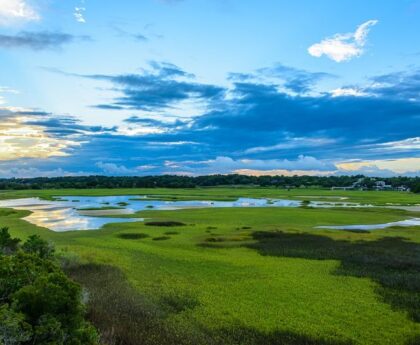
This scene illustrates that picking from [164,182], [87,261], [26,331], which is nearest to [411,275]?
[87,261]

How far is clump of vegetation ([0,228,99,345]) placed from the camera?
33.9 ft

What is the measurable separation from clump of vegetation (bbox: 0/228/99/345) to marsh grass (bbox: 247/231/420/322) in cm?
1427

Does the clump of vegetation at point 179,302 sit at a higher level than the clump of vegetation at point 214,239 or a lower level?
lower

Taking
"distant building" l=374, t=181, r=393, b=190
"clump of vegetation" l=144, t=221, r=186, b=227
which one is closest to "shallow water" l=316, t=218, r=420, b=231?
"clump of vegetation" l=144, t=221, r=186, b=227

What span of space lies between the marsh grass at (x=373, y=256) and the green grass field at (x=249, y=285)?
0.26 ft

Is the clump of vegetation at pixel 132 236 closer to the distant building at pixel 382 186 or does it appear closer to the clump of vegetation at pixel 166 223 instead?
the clump of vegetation at pixel 166 223

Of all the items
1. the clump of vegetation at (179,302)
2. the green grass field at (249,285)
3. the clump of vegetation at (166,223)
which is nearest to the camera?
the green grass field at (249,285)

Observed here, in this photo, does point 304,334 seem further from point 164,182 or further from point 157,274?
point 164,182

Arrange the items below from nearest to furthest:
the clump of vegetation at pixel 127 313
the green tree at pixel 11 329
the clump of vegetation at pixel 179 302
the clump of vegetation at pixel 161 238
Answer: the green tree at pixel 11 329 → the clump of vegetation at pixel 127 313 → the clump of vegetation at pixel 179 302 → the clump of vegetation at pixel 161 238

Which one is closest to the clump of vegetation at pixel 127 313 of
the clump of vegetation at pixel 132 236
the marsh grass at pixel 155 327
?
the marsh grass at pixel 155 327

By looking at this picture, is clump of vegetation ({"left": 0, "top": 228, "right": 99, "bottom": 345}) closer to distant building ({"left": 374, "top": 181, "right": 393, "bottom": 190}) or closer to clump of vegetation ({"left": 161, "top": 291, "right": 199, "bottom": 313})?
clump of vegetation ({"left": 161, "top": 291, "right": 199, "bottom": 313})

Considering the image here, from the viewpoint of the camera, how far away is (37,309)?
11609mm

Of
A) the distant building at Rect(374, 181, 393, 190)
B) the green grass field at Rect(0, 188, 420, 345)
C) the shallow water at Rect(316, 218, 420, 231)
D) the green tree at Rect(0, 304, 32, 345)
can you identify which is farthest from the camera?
the distant building at Rect(374, 181, 393, 190)

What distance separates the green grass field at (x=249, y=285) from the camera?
53.2 feet
